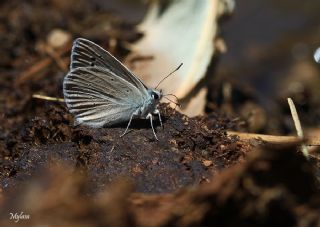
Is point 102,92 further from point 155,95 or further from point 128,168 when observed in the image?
point 128,168

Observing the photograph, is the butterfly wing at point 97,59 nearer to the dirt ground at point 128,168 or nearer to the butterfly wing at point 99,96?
the butterfly wing at point 99,96

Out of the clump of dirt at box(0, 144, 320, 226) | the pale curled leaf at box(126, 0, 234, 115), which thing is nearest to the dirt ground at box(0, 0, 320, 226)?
the clump of dirt at box(0, 144, 320, 226)

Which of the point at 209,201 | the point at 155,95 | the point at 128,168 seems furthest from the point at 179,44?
the point at 209,201

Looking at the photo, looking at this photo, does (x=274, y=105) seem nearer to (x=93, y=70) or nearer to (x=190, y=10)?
(x=190, y=10)

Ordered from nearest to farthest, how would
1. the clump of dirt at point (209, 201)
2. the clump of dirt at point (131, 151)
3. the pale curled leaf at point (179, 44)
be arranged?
the clump of dirt at point (209, 201) < the clump of dirt at point (131, 151) < the pale curled leaf at point (179, 44)

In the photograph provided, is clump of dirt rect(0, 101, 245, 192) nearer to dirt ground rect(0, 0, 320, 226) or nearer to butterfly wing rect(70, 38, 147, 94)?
dirt ground rect(0, 0, 320, 226)

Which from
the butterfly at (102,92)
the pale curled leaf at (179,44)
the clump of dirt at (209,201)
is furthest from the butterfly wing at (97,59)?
the clump of dirt at (209,201)
